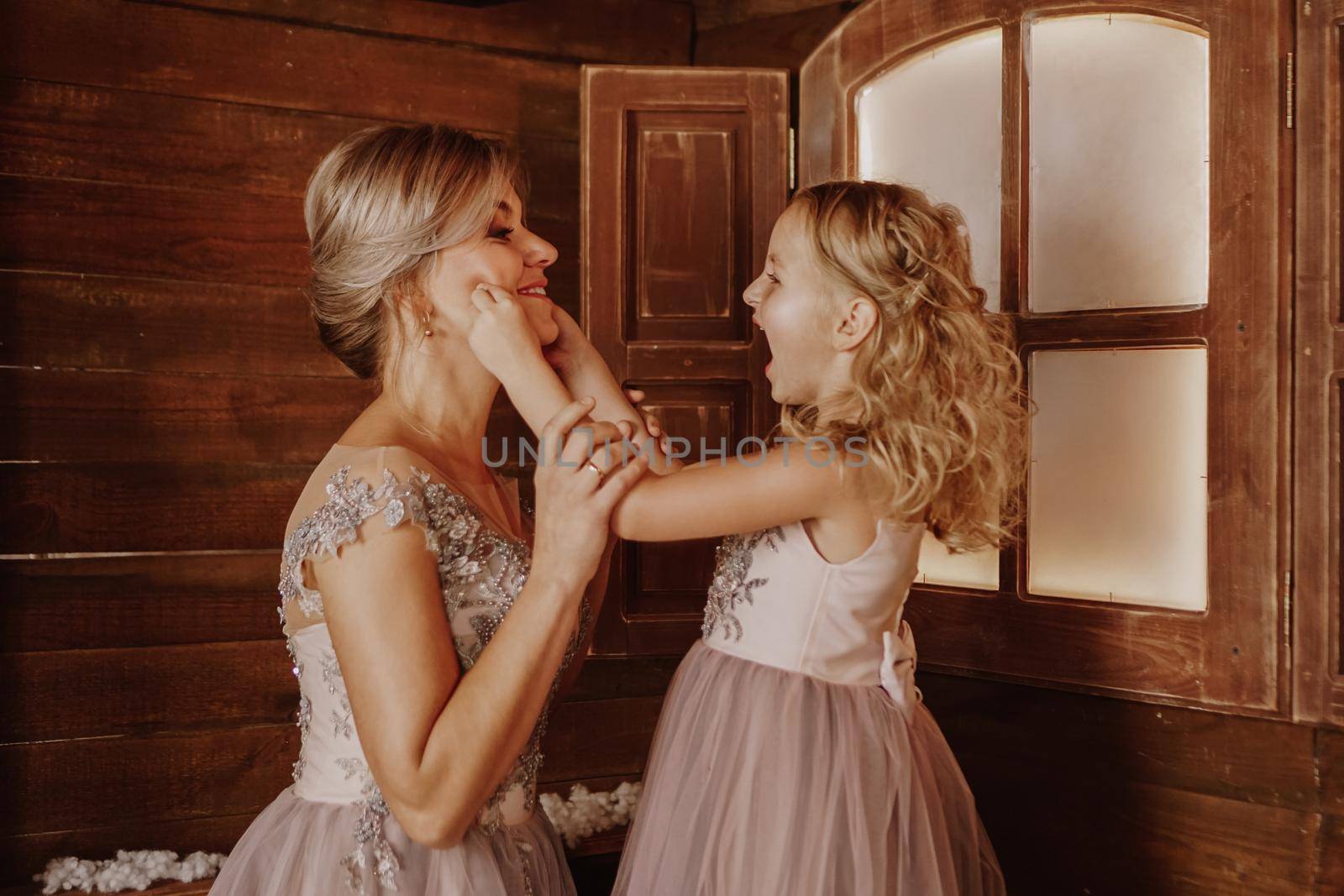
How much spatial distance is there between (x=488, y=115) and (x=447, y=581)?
6.34ft

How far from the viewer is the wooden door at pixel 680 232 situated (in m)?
2.58

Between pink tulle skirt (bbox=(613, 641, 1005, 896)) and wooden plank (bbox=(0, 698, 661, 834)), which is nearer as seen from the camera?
pink tulle skirt (bbox=(613, 641, 1005, 896))

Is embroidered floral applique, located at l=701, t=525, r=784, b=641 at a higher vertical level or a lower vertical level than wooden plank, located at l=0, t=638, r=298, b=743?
higher

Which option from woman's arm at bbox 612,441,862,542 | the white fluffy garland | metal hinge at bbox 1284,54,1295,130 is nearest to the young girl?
woman's arm at bbox 612,441,862,542

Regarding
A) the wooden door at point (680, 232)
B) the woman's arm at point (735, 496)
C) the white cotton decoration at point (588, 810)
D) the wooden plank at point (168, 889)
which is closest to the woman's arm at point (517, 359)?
the woman's arm at point (735, 496)

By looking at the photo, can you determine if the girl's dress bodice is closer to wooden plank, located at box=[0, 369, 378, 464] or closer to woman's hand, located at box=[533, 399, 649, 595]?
woman's hand, located at box=[533, 399, 649, 595]

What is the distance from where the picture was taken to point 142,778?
8.59 feet

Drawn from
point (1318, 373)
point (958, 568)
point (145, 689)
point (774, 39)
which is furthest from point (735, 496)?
point (774, 39)

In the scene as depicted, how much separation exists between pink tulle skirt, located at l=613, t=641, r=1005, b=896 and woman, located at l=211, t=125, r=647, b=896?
20 cm

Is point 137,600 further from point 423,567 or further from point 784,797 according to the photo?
point 784,797

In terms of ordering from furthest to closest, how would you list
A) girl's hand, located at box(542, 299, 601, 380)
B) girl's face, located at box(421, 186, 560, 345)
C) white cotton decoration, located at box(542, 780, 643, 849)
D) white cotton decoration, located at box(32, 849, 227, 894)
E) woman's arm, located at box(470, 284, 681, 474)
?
white cotton decoration, located at box(542, 780, 643, 849) → white cotton decoration, located at box(32, 849, 227, 894) → girl's hand, located at box(542, 299, 601, 380) → girl's face, located at box(421, 186, 560, 345) → woman's arm, located at box(470, 284, 681, 474)

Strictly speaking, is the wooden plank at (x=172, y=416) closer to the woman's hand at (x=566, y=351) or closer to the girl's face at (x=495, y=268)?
the woman's hand at (x=566, y=351)

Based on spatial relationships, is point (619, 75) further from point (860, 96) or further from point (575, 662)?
point (575, 662)

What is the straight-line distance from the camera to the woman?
1.27 meters
